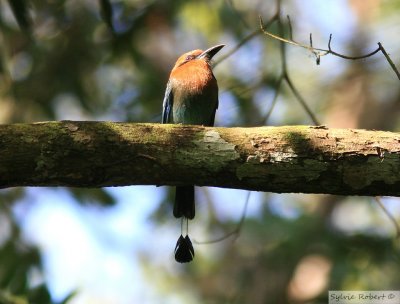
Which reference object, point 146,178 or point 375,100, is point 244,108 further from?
point 146,178

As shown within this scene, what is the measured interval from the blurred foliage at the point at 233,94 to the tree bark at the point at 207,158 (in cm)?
263

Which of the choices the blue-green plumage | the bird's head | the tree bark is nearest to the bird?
the blue-green plumage

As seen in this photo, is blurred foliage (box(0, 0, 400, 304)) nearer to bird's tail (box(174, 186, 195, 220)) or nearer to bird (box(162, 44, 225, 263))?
bird (box(162, 44, 225, 263))

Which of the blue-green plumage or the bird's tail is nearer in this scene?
the bird's tail

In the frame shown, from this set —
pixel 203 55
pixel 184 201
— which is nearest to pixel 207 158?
pixel 184 201

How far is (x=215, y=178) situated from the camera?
9.65 feet

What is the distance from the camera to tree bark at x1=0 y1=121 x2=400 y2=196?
2.86m

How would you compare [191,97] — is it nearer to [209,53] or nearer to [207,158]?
[209,53]

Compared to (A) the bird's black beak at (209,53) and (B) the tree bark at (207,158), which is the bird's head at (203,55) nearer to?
(A) the bird's black beak at (209,53)

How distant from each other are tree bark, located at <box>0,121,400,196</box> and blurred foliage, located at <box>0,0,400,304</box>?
8.62 feet

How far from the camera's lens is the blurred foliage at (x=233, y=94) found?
6270mm

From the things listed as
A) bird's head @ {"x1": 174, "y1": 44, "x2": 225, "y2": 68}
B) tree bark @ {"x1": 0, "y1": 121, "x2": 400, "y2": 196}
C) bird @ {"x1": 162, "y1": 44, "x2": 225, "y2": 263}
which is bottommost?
tree bark @ {"x1": 0, "y1": 121, "x2": 400, "y2": 196}

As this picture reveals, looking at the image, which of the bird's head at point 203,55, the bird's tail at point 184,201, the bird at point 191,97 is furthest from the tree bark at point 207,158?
the bird's head at point 203,55

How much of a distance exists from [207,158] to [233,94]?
2.40 meters
